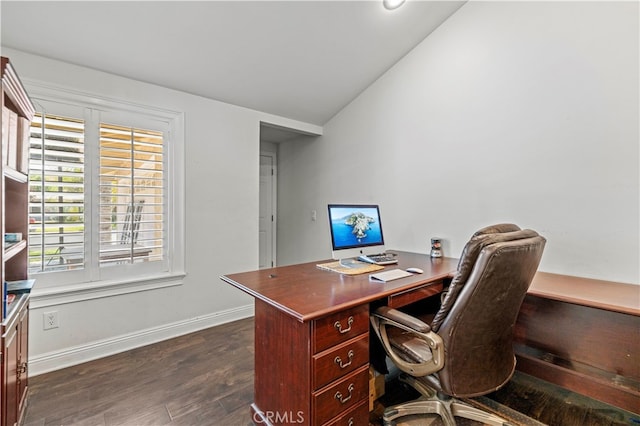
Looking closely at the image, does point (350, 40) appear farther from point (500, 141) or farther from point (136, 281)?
point (136, 281)

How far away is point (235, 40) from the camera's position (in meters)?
2.25

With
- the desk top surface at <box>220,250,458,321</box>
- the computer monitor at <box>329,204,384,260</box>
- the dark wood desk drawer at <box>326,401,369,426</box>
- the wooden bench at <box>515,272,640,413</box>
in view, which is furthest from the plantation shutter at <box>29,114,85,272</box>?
the wooden bench at <box>515,272,640,413</box>

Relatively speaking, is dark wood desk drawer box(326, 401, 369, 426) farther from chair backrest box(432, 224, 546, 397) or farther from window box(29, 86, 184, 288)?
window box(29, 86, 184, 288)

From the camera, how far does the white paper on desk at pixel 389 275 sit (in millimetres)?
1718

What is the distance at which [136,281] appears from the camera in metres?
2.47

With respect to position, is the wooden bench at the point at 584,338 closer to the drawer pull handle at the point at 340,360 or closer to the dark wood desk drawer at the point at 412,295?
the dark wood desk drawer at the point at 412,295

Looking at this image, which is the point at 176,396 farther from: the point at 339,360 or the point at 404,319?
the point at 404,319

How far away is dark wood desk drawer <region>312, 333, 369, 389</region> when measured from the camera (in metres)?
1.25

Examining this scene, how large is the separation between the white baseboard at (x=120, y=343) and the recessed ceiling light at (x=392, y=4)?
3039 mm

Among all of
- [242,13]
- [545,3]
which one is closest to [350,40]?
[242,13]

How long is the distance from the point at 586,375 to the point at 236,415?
6.79ft

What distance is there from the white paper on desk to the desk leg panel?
0.62m

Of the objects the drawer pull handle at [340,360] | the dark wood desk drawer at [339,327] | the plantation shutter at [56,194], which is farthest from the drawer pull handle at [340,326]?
the plantation shutter at [56,194]

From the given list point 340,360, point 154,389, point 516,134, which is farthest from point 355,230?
point 154,389
